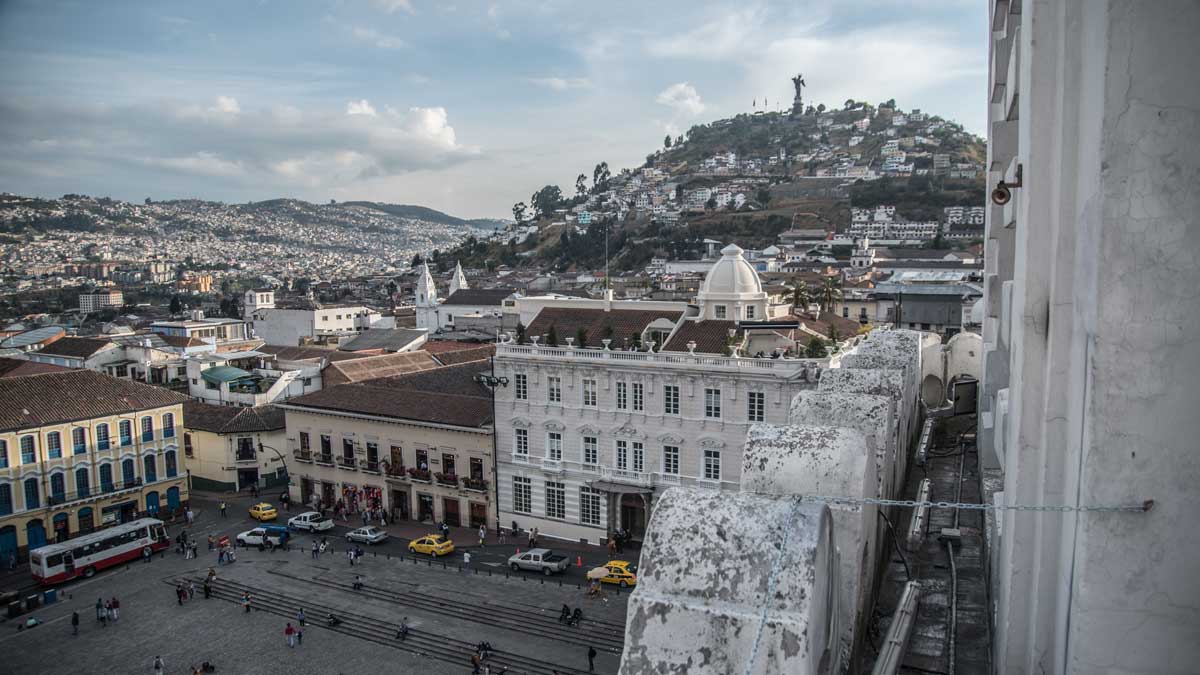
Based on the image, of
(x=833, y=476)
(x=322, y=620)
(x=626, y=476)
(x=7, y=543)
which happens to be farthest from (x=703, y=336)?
(x=7, y=543)

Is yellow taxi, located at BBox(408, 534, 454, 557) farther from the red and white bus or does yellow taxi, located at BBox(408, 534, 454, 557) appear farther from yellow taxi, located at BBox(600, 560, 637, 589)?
the red and white bus

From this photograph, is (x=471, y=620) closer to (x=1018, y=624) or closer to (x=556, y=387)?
(x=556, y=387)

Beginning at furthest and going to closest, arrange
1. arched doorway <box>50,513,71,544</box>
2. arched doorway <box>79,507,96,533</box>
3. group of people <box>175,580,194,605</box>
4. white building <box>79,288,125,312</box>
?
white building <box>79,288,125,312</box> < arched doorway <box>79,507,96,533</box> < arched doorway <box>50,513,71,544</box> < group of people <box>175,580,194,605</box>

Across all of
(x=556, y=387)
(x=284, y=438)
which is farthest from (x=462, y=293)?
(x=556, y=387)

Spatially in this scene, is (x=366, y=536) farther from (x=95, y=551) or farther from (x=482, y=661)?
(x=482, y=661)

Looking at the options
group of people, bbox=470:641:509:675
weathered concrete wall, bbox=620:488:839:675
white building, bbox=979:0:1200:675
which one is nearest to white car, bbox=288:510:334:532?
group of people, bbox=470:641:509:675

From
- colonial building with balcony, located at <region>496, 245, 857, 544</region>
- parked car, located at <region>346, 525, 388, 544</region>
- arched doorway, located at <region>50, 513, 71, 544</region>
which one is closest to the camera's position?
colonial building with balcony, located at <region>496, 245, 857, 544</region>

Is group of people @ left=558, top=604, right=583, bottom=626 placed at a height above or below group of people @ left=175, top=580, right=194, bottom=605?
above
